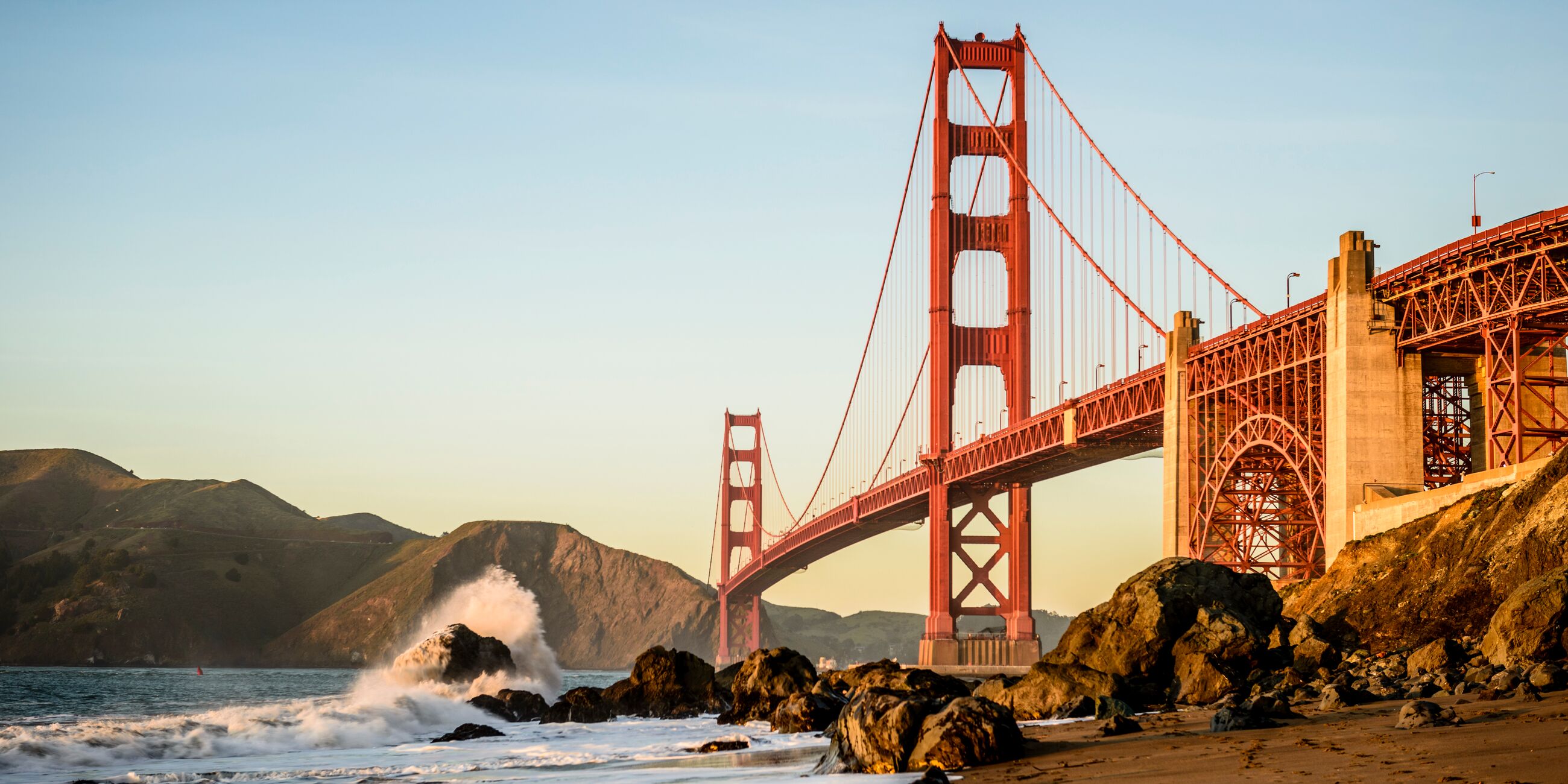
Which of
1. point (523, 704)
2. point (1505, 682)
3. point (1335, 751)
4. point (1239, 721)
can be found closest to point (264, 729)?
point (523, 704)

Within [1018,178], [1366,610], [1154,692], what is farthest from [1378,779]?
[1018,178]

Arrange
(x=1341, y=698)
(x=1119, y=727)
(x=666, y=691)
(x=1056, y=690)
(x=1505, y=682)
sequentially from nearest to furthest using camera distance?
(x=1505, y=682), (x=1119, y=727), (x=1341, y=698), (x=1056, y=690), (x=666, y=691)

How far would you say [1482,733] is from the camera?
13.7 meters

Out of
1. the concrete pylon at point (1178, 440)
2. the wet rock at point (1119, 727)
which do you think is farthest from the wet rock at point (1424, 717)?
the concrete pylon at point (1178, 440)

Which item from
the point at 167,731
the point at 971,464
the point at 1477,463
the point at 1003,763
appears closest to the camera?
the point at 1003,763

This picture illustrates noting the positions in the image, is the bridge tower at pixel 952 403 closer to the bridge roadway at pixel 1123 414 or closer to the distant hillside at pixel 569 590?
the bridge roadway at pixel 1123 414

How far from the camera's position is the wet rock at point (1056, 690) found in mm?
21828

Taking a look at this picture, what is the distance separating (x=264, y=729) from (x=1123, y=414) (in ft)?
101

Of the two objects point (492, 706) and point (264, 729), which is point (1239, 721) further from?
point (492, 706)

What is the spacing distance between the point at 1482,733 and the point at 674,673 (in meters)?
24.7

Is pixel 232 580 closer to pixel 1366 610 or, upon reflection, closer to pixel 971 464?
pixel 971 464

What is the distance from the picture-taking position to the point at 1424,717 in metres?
14.7

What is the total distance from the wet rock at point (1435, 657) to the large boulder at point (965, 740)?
775 cm

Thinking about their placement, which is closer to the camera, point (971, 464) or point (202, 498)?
point (971, 464)
